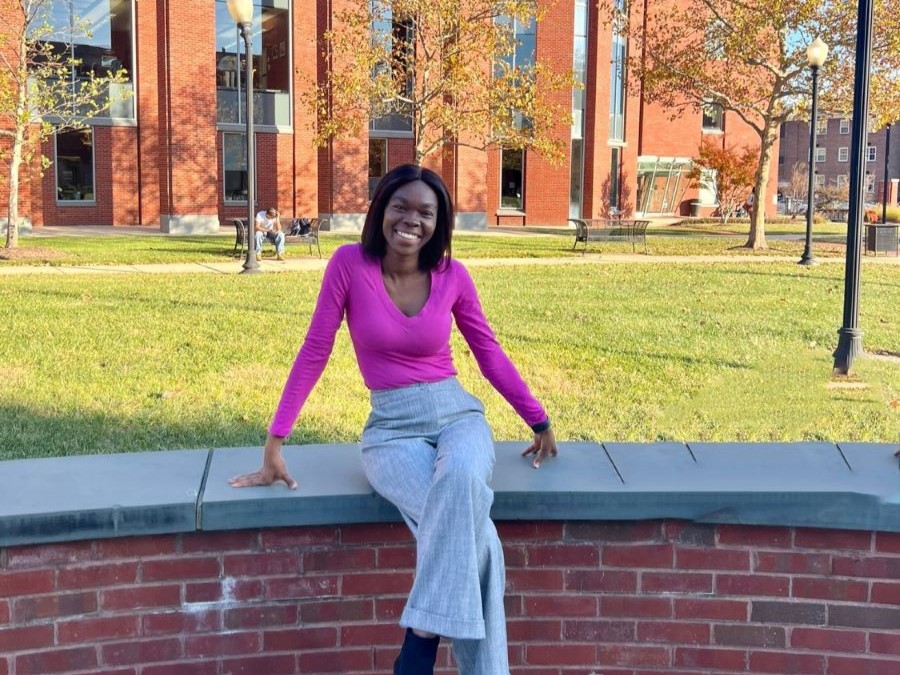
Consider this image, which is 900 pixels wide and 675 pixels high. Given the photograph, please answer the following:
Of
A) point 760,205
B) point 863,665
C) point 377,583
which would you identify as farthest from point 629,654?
point 760,205

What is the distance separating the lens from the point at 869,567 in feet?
9.46

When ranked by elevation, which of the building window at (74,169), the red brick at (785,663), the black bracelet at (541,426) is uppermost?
the building window at (74,169)

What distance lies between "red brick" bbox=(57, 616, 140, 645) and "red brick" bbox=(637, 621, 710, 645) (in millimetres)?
1512

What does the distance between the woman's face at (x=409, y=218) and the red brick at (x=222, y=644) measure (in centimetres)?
127

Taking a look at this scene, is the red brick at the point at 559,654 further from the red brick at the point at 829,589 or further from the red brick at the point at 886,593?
the red brick at the point at 886,593

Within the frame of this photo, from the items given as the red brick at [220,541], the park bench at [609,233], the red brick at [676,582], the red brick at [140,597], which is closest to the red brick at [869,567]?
the red brick at [676,582]

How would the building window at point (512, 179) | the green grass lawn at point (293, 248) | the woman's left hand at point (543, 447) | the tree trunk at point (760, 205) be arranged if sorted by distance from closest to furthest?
the woman's left hand at point (543, 447)
the green grass lawn at point (293, 248)
the tree trunk at point (760, 205)
the building window at point (512, 179)

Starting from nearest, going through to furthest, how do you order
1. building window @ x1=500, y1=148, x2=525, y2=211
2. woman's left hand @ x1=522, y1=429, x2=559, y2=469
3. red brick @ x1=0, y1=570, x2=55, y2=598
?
red brick @ x1=0, y1=570, x2=55, y2=598
woman's left hand @ x1=522, y1=429, x2=559, y2=469
building window @ x1=500, y1=148, x2=525, y2=211

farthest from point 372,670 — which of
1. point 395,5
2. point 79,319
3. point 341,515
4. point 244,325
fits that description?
point 395,5

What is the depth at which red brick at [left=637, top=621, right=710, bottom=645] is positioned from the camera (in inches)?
116

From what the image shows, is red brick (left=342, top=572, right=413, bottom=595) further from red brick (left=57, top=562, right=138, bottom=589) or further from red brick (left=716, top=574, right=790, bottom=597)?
red brick (left=716, top=574, right=790, bottom=597)

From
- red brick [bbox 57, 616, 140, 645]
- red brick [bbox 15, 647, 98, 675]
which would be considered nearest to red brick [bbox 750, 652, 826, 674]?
red brick [bbox 57, 616, 140, 645]

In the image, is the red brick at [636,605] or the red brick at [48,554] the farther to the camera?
the red brick at [636,605]

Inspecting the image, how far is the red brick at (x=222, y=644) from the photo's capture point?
281cm
